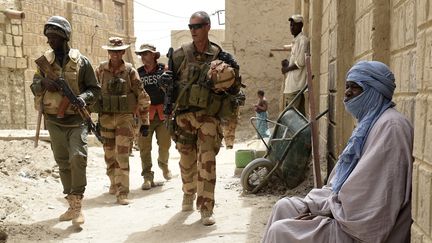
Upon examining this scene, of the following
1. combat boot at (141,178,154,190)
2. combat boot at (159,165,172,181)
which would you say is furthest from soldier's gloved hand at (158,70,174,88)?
combat boot at (159,165,172,181)

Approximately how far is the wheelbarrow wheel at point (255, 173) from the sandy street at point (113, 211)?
0.15m

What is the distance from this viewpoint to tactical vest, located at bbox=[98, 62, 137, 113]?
5105 mm

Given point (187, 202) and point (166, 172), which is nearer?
point (187, 202)

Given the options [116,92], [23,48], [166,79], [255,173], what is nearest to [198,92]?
[166,79]

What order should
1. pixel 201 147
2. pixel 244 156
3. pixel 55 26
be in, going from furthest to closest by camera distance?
pixel 244 156, pixel 201 147, pixel 55 26

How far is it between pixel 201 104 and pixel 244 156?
7.88 ft

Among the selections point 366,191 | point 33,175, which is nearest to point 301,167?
point 366,191

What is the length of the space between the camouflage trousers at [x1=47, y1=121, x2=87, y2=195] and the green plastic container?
2597 millimetres

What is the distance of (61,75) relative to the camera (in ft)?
13.9

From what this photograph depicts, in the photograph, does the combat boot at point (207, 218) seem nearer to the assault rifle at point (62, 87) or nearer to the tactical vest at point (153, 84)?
the assault rifle at point (62, 87)

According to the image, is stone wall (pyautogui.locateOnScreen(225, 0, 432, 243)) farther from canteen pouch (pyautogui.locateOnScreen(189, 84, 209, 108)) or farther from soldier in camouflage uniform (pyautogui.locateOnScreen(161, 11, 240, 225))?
canteen pouch (pyautogui.locateOnScreen(189, 84, 209, 108))

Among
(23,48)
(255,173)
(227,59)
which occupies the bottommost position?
(255,173)

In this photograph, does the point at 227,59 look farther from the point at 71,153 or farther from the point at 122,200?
the point at 122,200

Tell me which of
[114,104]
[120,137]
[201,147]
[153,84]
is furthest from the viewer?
[153,84]
